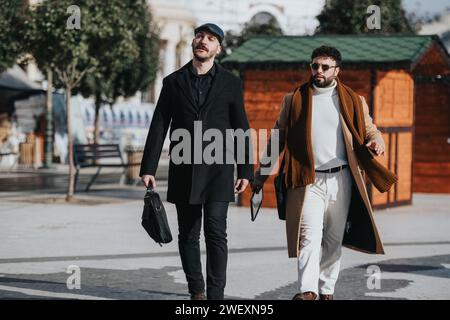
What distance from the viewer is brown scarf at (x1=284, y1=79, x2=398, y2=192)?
7766 mm

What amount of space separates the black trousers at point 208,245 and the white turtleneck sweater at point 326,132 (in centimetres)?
74

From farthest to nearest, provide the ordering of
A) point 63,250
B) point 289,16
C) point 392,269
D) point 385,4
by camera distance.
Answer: point 289,16 → point 385,4 → point 63,250 → point 392,269

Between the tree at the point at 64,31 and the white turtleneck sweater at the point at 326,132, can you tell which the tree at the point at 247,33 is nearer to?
the tree at the point at 64,31

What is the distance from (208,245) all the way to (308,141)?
0.99m

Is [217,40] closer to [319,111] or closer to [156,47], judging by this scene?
[319,111]

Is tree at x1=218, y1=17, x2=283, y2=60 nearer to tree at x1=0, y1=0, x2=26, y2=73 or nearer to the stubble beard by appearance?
tree at x1=0, y1=0, x2=26, y2=73

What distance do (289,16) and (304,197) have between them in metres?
70.7

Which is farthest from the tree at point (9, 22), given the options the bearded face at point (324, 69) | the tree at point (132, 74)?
the bearded face at point (324, 69)

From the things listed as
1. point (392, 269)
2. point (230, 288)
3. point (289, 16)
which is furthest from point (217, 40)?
point (289, 16)

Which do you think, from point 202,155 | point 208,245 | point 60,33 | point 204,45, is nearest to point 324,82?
point 204,45

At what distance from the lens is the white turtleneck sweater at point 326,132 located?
780cm

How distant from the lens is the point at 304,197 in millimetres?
7789

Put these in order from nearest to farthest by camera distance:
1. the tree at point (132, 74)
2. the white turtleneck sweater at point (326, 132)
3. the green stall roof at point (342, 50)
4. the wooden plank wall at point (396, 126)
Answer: the white turtleneck sweater at point (326, 132)
the green stall roof at point (342, 50)
the wooden plank wall at point (396, 126)
the tree at point (132, 74)

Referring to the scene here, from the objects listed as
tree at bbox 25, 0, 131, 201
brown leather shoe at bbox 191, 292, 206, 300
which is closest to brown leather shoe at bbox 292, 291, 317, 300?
brown leather shoe at bbox 191, 292, 206, 300
